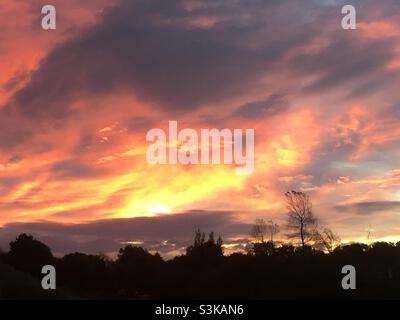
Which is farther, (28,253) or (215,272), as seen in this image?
(28,253)

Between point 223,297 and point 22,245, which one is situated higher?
point 22,245

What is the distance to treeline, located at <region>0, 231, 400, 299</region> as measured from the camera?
4756cm

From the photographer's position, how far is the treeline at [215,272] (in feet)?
156

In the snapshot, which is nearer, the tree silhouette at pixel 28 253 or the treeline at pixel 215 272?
the treeline at pixel 215 272

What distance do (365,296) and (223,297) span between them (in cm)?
1281

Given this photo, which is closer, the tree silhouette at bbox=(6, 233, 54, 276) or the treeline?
the treeline

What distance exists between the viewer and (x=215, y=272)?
5581cm
